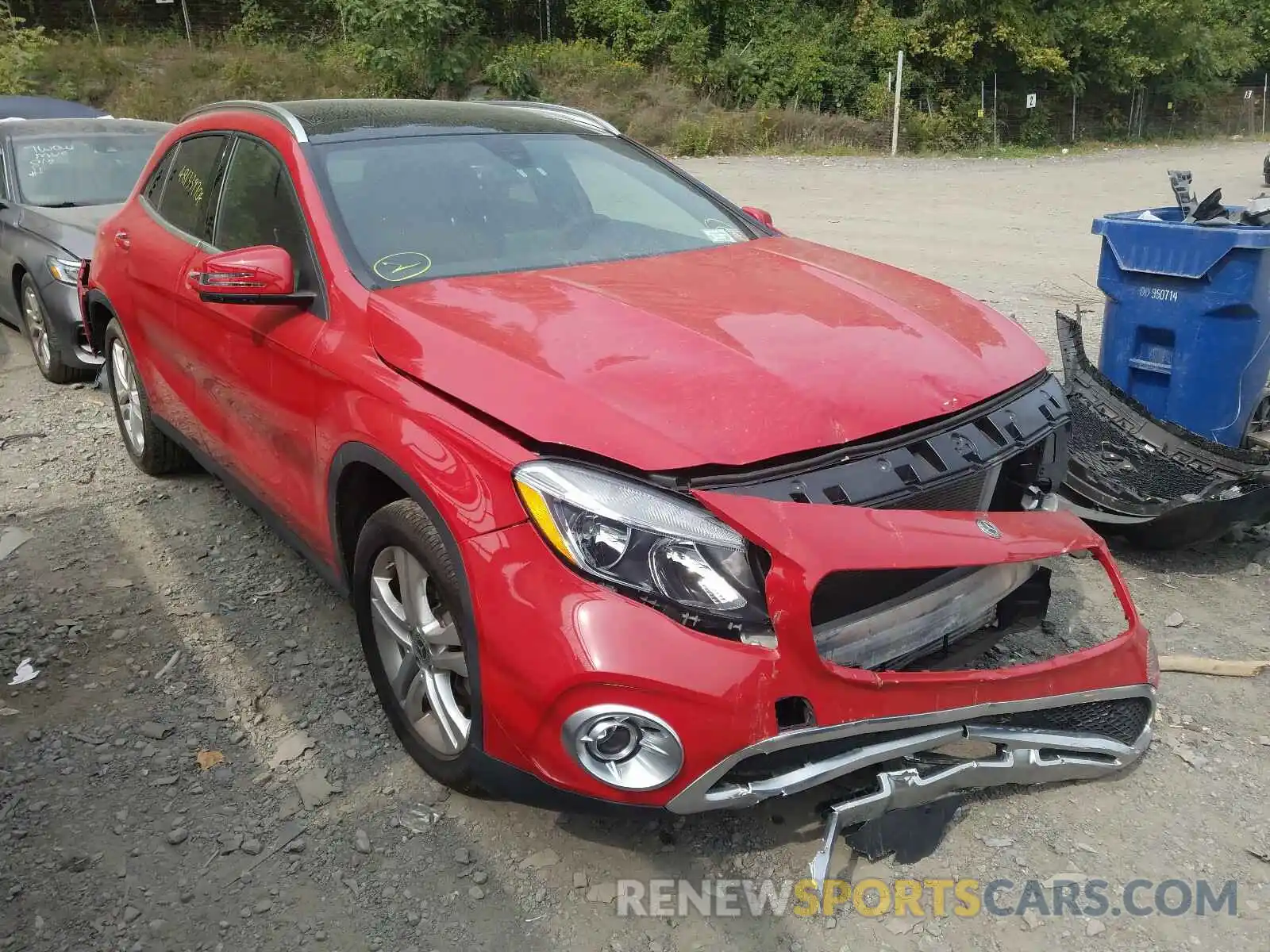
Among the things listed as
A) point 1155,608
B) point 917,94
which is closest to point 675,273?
point 1155,608

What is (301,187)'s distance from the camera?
309 centimetres

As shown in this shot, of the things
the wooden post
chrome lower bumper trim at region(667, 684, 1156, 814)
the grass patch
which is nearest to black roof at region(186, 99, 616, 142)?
chrome lower bumper trim at region(667, 684, 1156, 814)

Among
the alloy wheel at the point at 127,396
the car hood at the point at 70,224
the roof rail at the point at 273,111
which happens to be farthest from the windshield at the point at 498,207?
the car hood at the point at 70,224

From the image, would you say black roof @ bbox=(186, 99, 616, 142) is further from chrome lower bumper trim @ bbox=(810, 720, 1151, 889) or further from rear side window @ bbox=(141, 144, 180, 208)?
chrome lower bumper trim @ bbox=(810, 720, 1151, 889)

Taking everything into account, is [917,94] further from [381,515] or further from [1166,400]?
[381,515]

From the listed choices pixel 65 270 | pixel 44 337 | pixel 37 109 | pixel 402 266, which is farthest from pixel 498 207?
pixel 37 109

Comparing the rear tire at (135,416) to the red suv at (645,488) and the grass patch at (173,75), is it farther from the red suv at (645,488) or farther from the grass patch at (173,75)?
the grass patch at (173,75)

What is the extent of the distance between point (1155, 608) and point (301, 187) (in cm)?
317

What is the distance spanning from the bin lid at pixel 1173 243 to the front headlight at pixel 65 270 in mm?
5553

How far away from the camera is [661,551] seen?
2035 millimetres

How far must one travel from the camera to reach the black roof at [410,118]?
338 cm

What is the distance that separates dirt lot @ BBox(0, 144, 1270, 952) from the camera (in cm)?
225

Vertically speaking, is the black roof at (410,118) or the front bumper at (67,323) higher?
the black roof at (410,118)

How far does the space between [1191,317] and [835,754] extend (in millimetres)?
2960
